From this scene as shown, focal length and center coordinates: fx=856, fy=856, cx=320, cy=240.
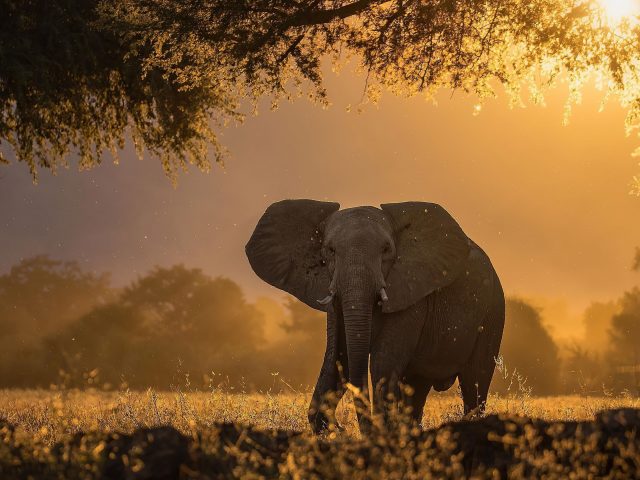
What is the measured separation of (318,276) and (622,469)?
5.85 m

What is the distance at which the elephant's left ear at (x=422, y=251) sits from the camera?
11.7 m

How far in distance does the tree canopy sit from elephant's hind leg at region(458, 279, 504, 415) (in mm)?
4863

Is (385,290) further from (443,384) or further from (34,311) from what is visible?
(34,311)

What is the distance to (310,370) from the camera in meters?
54.8

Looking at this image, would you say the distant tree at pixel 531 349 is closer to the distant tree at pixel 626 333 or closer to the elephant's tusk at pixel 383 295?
the distant tree at pixel 626 333

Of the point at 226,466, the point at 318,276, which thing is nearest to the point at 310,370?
the point at 318,276

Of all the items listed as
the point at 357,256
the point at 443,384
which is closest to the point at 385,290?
the point at 357,256

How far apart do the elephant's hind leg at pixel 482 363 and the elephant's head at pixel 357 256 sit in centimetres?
192

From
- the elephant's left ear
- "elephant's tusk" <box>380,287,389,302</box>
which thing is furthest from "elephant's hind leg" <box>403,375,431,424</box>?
"elephant's tusk" <box>380,287,389,302</box>

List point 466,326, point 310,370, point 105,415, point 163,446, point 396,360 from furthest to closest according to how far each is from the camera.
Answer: point 310,370
point 105,415
point 466,326
point 396,360
point 163,446

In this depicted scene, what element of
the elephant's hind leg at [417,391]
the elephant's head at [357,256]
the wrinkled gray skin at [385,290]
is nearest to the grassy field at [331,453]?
the wrinkled gray skin at [385,290]

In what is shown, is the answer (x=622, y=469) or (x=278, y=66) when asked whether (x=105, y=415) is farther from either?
(x=622, y=469)

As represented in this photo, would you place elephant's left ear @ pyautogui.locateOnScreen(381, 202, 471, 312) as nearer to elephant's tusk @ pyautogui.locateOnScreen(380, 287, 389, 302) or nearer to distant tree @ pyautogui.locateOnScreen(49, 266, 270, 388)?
elephant's tusk @ pyautogui.locateOnScreen(380, 287, 389, 302)

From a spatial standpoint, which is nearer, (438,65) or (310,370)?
(438,65)
